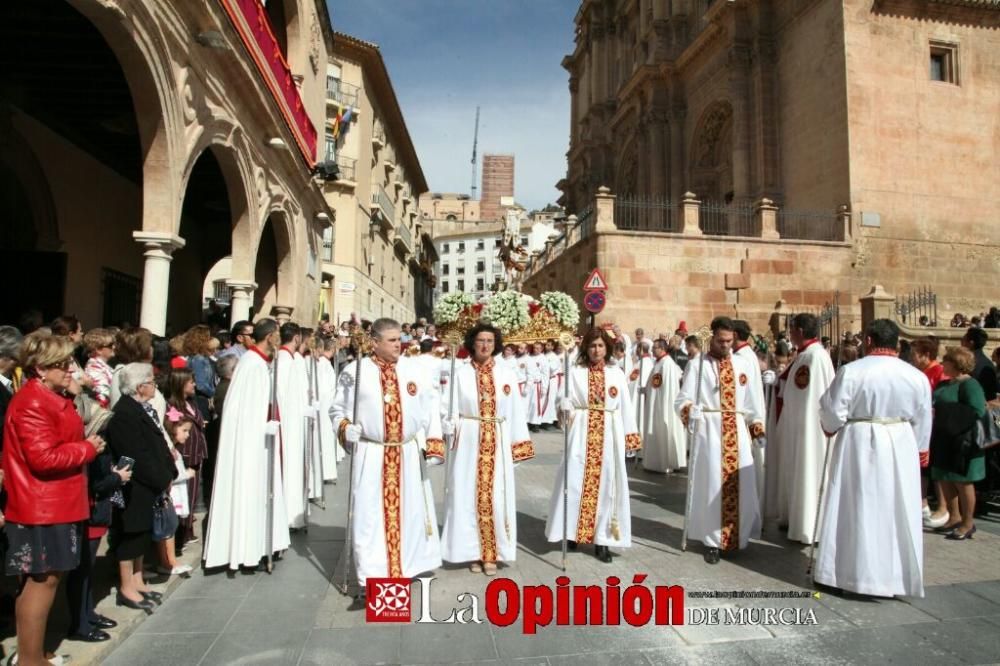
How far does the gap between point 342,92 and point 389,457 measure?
28668 millimetres

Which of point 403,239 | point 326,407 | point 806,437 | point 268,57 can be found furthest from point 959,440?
point 403,239

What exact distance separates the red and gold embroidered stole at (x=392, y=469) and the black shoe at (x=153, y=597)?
1558mm

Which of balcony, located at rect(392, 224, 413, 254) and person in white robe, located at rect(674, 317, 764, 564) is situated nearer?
person in white robe, located at rect(674, 317, 764, 564)

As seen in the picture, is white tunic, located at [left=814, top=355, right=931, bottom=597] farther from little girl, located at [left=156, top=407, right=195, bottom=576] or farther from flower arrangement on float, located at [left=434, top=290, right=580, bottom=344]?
flower arrangement on float, located at [left=434, top=290, right=580, bottom=344]

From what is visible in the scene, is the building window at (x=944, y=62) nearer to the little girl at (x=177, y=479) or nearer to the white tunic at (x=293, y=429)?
the white tunic at (x=293, y=429)

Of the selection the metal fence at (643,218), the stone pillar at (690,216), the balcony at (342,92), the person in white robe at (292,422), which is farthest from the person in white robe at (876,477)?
the balcony at (342,92)

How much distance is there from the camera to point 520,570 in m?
5.23

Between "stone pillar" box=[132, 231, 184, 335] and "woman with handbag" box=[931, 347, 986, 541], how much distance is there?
28.3 ft

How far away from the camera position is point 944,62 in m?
20.3

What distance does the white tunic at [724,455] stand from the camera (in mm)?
5531

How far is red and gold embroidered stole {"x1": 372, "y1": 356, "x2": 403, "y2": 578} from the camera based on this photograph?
4.66 metres

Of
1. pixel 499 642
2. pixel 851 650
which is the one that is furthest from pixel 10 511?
pixel 851 650

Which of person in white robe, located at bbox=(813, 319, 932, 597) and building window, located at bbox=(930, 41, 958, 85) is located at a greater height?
building window, located at bbox=(930, 41, 958, 85)

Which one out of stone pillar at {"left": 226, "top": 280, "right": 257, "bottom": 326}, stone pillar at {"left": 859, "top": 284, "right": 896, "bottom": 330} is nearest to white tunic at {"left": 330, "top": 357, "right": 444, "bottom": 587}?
stone pillar at {"left": 226, "top": 280, "right": 257, "bottom": 326}
